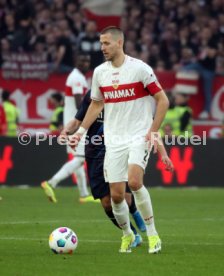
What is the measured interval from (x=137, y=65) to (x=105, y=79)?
14.9 inches

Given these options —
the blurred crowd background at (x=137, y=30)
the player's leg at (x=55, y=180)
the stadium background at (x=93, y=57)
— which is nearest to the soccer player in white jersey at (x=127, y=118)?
the player's leg at (x=55, y=180)

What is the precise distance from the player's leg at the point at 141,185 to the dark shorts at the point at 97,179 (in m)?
1.28

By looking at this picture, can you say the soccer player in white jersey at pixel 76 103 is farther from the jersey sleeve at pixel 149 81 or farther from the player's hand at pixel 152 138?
the player's hand at pixel 152 138

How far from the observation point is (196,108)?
2553 cm

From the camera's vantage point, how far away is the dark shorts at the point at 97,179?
12133 mm

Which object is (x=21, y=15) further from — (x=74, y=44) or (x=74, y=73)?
(x=74, y=73)

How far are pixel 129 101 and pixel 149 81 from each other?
11.6 inches

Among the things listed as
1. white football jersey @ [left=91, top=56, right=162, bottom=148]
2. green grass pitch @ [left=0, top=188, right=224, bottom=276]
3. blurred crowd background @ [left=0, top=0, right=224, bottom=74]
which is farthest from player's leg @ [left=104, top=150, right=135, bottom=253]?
blurred crowd background @ [left=0, top=0, right=224, bottom=74]

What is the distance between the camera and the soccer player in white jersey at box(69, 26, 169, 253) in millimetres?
10852

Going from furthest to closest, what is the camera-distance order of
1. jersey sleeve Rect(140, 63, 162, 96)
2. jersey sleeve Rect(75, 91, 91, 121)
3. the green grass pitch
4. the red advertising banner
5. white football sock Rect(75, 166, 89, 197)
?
the red advertising banner, white football sock Rect(75, 166, 89, 197), jersey sleeve Rect(75, 91, 91, 121), jersey sleeve Rect(140, 63, 162, 96), the green grass pitch

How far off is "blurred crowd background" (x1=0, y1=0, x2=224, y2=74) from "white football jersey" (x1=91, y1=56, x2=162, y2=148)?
14.1 meters

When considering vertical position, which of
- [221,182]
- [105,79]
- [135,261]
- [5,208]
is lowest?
[221,182]

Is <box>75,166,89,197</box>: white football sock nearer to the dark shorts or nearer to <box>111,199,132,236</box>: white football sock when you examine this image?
the dark shorts

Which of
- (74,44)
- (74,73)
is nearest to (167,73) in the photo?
(74,44)
